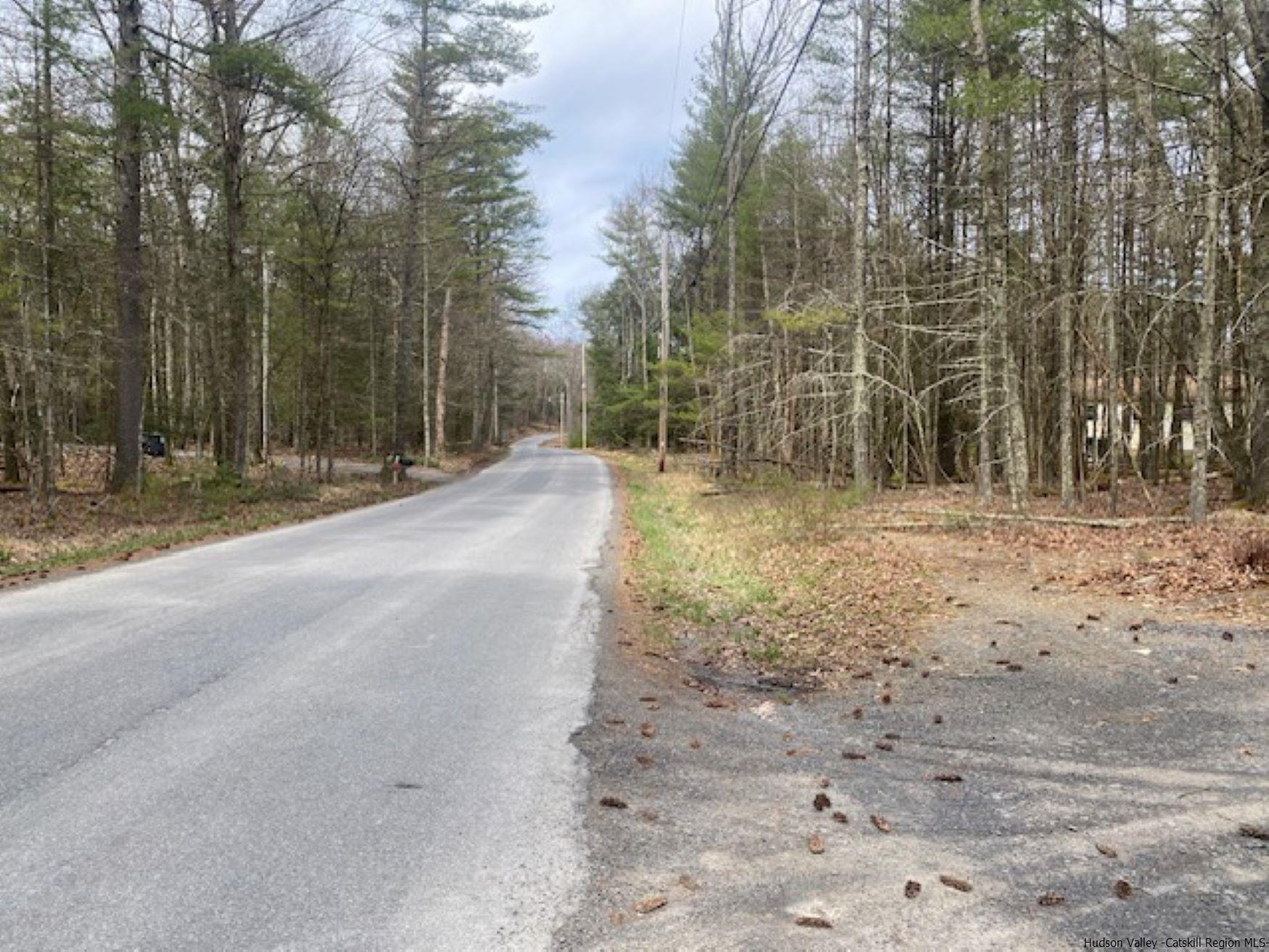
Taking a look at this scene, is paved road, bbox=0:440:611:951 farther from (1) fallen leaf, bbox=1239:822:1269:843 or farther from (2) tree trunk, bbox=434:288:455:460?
(2) tree trunk, bbox=434:288:455:460

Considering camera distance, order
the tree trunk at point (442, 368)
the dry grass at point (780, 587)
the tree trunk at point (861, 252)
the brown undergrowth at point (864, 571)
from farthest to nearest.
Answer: the tree trunk at point (442, 368) < the tree trunk at point (861, 252) < the brown undergrowth at point (864, 571) < the dry grass at point (780, 587)

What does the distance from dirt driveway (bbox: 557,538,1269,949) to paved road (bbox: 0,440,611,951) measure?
0.36m

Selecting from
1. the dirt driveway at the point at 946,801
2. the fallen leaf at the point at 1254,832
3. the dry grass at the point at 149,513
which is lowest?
the dirt driveway at the point at 946,801

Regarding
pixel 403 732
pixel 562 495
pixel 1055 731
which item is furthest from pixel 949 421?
pixel 403 732

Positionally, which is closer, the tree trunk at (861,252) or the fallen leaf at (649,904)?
the fallen leaf at (649,904)

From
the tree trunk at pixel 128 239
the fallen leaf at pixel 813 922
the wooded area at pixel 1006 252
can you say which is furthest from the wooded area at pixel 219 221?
the fallen leaf at pixel 813 922

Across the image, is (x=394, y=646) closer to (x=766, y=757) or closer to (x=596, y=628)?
(x=596, y=628)

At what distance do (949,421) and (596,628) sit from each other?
19.4m

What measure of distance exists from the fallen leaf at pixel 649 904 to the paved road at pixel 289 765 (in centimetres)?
Result: 22

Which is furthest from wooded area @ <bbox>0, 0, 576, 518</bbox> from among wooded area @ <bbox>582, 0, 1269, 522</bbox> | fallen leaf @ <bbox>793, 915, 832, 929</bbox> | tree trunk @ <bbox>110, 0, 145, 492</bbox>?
fallen leaf @ <bbox>793, 915, 832, 929</bbox>

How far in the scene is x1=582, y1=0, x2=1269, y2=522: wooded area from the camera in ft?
35.6

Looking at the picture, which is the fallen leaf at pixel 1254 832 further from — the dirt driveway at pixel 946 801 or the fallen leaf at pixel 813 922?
the fallen leaf at pixel 813 922

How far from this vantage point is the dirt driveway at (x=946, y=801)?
2506 millimetres

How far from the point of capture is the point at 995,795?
350cm
